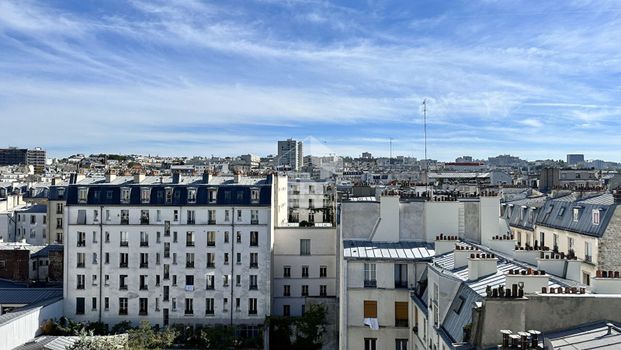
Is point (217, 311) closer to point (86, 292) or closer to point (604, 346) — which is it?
point (86, 292)

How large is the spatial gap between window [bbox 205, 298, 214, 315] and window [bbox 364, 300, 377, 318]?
28.4 metres

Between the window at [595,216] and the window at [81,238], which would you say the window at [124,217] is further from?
the window at [595,216]

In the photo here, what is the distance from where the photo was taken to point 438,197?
36562 mm

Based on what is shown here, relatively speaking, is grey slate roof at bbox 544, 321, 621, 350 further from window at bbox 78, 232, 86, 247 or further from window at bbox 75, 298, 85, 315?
window at bbox 78, 232, 86, 247

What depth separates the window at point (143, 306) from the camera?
5612 cm

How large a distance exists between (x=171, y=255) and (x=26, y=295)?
13592 millimetres

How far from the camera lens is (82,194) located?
58125 millimetres

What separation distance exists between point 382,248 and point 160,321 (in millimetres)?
30566

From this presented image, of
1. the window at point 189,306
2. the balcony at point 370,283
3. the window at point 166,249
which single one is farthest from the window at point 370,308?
the window at point 166,249

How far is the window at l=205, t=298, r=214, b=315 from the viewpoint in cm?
5628

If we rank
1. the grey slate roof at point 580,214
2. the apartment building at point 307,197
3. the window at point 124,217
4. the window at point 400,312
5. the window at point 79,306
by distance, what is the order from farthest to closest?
1. the apartment building at point 307,197
2. the window at point 124,217
3. the window at point 79,306
4. the grey slate roof at point 580,214
5. the window at point 400,312

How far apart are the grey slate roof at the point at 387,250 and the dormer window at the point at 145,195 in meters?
28.3

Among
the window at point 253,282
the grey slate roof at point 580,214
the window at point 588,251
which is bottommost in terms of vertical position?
the window at point 253,282

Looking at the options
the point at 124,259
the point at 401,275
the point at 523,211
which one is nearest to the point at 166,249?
the point at 124,259
